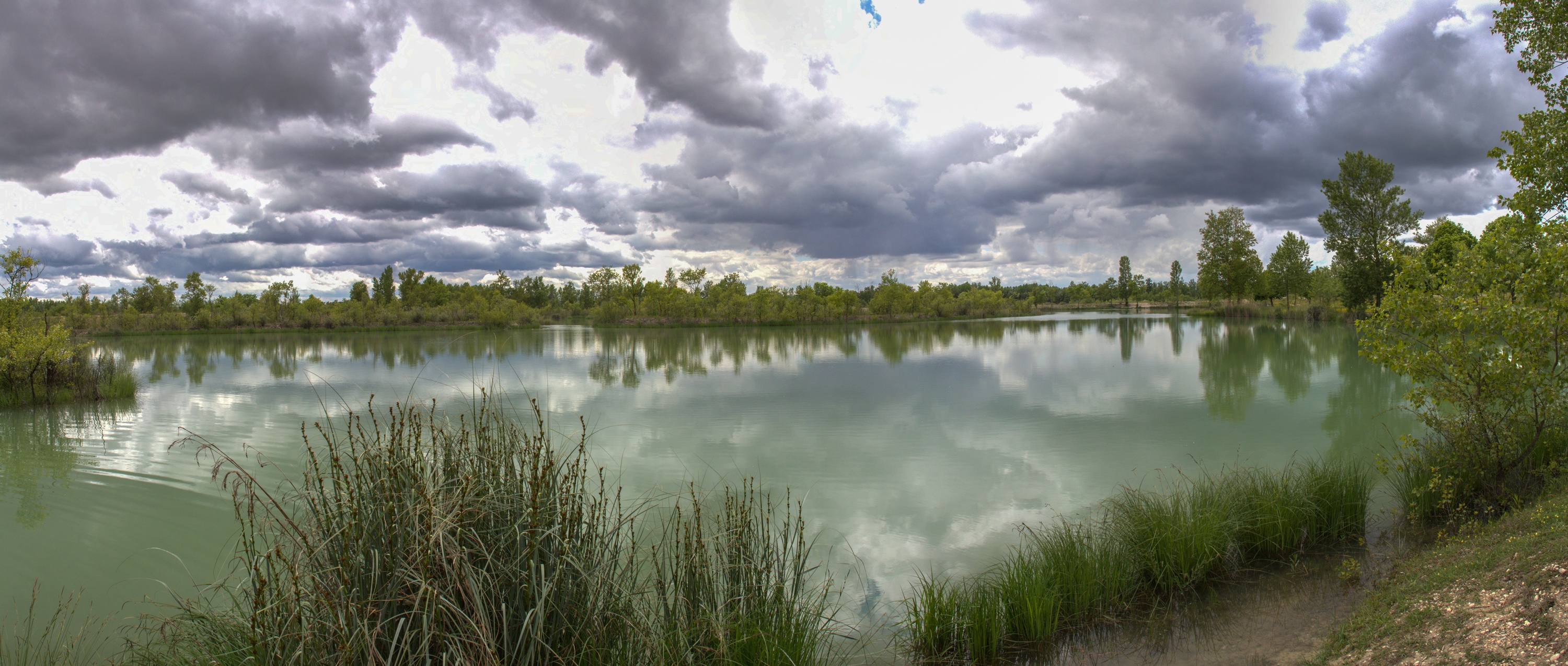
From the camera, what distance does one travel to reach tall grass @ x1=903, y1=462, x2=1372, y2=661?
13.8 ft

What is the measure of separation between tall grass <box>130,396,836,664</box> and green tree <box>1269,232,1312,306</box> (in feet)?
232

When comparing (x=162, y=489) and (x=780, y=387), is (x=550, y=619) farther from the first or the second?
(x=780, y=387)

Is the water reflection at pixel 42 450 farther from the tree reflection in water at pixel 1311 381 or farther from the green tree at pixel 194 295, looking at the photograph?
the green tree at pixel 194 295

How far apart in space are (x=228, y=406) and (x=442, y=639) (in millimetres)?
17392

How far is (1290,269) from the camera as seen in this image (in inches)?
2287

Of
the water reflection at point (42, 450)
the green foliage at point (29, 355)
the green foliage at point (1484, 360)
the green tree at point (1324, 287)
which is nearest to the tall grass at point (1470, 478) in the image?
the green foliage at point (1484, 360)

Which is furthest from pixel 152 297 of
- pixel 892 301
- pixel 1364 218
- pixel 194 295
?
pixel 1364 218

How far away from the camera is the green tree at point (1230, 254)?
56719 millimetres

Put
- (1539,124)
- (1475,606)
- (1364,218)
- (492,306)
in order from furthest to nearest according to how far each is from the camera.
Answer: (492,306), (1364,218), (1539,124), (1475,606)

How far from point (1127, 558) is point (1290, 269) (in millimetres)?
68828

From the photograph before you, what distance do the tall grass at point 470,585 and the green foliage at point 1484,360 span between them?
6013mm

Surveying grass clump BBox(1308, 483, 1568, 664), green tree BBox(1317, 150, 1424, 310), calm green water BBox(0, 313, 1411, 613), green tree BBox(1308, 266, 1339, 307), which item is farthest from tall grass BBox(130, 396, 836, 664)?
green tree BBox(1308, 266, 1339, 307)

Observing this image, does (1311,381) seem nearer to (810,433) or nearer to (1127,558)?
(810,433)

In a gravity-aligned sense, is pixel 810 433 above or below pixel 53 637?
below
